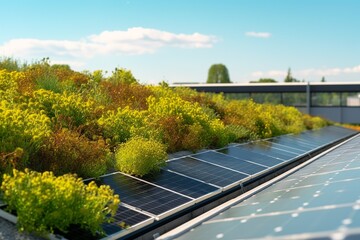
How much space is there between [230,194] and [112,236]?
5.26 meters

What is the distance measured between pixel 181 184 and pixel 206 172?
2.03 meters

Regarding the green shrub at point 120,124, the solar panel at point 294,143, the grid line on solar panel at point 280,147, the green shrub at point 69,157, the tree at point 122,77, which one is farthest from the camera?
the tree at point 122,77

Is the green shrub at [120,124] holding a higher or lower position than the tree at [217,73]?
lower

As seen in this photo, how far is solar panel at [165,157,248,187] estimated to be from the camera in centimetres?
1388

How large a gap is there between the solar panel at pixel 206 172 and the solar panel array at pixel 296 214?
168 cm

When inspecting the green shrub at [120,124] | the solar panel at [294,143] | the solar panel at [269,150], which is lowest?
the solar panel at [294,143]

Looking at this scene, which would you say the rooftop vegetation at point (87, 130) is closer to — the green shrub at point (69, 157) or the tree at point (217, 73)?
the green shrub at point (69, 157)

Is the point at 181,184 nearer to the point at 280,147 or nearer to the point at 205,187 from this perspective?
the point at 205,187

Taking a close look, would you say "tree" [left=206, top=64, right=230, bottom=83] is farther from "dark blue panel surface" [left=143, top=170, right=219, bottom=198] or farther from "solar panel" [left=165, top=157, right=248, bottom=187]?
"dark blue panel surface" [left=143, top=170, right=219, bottom=198]

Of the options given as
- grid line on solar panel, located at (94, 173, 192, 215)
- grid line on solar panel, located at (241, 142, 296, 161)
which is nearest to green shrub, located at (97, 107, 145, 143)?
grid line on solar panel, located at (94, 173, 192, 215)

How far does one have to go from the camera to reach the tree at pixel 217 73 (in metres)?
191

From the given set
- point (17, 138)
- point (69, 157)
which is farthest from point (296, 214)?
point (17, 138)

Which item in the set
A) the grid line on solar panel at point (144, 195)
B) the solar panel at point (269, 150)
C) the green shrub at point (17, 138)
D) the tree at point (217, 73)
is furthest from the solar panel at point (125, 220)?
the tree at point (217, 73)

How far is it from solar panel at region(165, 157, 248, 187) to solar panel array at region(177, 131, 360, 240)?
5.53ft
